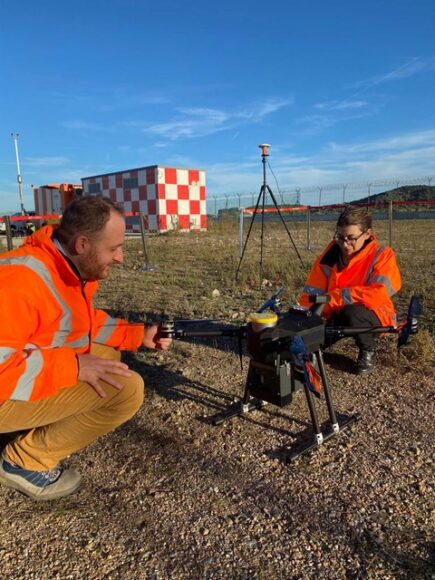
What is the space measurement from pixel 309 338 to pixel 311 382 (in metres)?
0.28

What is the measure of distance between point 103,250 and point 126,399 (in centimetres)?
72

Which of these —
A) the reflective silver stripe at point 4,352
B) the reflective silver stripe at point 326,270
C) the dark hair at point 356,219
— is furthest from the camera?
the reflective silver stripe at point 326,270

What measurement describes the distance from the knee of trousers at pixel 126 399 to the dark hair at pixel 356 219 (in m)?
2.03

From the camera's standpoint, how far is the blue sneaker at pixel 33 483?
209 cm

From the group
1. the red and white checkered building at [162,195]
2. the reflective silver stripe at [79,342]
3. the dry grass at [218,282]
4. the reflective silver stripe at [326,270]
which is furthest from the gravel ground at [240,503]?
the red and white checkered building at [162,195]

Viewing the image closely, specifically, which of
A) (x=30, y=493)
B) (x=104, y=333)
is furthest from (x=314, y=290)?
(x=30, y=493)

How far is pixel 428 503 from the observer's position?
6.60 ft

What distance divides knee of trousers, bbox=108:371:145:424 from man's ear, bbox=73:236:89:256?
630mm

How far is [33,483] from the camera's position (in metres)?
2.10

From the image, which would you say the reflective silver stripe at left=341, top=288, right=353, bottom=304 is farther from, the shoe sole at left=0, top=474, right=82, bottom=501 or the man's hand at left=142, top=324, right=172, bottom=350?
the shoe sole at left=0, top=474, right=82, bottom=501

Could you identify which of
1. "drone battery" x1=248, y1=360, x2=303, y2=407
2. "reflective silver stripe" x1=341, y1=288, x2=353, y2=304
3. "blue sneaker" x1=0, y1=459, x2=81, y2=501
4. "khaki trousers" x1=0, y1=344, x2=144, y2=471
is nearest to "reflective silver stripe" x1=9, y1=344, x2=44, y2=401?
"khaki trousers" x1=0, y1=344, x2=144, y2=471

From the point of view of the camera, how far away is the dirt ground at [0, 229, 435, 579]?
1.72 metres

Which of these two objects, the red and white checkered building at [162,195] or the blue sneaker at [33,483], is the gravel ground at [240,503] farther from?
the red and white checkered building at [162,195]

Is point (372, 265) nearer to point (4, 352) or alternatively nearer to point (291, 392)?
point (291, 392)
